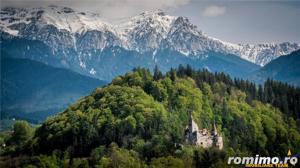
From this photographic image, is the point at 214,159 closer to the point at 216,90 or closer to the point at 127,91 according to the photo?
the point at 127,91

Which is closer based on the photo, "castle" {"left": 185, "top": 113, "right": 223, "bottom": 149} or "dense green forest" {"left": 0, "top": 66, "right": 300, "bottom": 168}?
"dense green forest" {"left": 0, "top": 66, "right": 300, "bottom": 168}

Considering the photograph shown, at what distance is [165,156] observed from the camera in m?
133

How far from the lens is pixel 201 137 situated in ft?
470

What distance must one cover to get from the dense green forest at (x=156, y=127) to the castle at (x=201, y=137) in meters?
2.04

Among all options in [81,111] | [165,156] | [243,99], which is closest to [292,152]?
[243,99]

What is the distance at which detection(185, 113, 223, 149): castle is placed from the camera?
467 feet

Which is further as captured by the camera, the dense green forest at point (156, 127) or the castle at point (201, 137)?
the castle at point (201, 137)

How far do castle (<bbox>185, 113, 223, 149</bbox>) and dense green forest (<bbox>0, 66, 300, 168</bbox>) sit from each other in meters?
2.04

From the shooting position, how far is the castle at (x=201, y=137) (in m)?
142

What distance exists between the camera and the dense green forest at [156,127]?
135m

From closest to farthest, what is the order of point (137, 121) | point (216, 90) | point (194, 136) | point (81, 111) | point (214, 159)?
point (214, 159), point (194, 136), point (137, 121), point (81, 111), point (216, 90)

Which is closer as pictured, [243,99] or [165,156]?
[165,156]

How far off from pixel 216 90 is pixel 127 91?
1241 inches

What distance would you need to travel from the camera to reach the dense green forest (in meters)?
135
